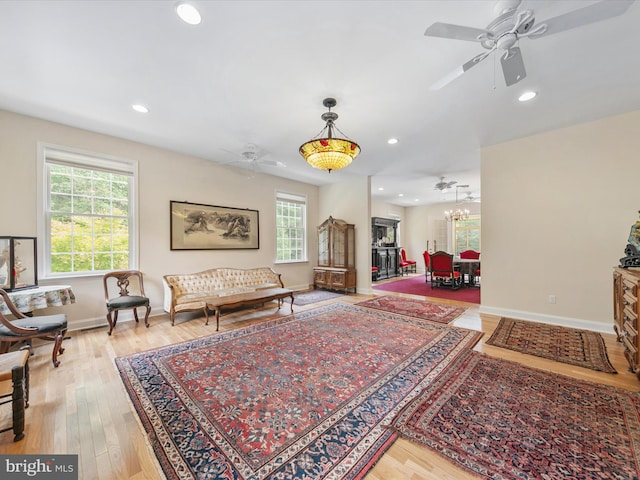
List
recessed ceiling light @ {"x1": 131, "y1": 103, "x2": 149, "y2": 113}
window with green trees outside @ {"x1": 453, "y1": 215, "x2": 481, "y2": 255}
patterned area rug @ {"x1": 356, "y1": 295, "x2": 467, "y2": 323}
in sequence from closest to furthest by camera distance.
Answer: recessed ceiling light @ {"x1": 131, "y1": 103, "x2": 149, "y2": 113} < patterned area rug @ {"x1": 356, "y1": 295, "x2": 467, "y2": 323} < window with green trees outside @ {"x1": 453, "y1": 215, "x2": 481, "y2": 255}

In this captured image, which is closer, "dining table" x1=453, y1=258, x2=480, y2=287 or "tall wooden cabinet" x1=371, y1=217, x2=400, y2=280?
"dining table" x1=453, y1=258, x2=480, y2=287

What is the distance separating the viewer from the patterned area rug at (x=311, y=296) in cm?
532

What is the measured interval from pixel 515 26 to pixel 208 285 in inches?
203

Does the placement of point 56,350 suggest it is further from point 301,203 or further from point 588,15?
point 301,203

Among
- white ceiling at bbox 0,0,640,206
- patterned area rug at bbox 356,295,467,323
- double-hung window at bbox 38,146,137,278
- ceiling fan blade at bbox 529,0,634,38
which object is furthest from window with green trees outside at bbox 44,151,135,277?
ceiling fan blade at bbox 529,0,634,38

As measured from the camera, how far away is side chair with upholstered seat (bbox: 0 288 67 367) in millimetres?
2316

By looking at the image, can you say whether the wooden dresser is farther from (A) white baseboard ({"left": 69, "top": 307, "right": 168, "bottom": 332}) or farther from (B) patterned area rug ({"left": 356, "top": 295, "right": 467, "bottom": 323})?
(A) white baseboard ({"left": 69, "top": 307, "right": 168, "bottom": 332})

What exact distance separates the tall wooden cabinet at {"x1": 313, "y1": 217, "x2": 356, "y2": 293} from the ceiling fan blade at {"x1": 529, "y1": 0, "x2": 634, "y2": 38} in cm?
484

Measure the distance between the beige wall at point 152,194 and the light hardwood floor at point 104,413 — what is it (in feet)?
3.35

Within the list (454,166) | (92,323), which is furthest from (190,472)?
(454,166)

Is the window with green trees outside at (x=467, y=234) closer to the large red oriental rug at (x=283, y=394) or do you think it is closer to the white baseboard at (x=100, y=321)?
the large red oriental rug at (x=283, y=394)

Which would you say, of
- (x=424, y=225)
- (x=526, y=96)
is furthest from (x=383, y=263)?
(x=526, y=96)

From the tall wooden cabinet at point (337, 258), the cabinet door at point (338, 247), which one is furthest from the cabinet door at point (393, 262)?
the cabinet door at point (338, 247)

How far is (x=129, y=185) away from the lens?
13.6 feet
